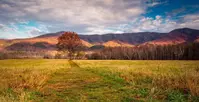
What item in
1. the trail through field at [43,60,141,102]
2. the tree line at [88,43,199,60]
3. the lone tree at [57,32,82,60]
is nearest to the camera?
the trail through field at [43,60,141,102]

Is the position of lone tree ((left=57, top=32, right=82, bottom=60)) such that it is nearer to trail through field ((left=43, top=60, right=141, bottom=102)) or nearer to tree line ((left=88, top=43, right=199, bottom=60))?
tree line ((left=88, top=43, right=199, bottom=60))

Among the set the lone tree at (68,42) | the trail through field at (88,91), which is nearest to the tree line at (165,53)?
the lone tree at (68,42)

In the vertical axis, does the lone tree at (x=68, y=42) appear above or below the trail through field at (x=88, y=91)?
A: above

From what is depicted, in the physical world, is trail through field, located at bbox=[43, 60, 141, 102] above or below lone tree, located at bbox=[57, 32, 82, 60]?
below

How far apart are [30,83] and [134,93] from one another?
7275 mm

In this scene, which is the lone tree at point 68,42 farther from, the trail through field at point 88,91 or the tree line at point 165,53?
the trail through field at point 88,91

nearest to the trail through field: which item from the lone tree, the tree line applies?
the lone tree

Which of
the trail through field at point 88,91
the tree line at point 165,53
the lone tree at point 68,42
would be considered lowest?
the tree line at point 165,53

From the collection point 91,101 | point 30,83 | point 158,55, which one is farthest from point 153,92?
point 158,55

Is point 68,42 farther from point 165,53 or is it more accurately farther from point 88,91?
point 88,91

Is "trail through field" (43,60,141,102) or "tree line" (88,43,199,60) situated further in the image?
"tree line" (88,43,199,60)

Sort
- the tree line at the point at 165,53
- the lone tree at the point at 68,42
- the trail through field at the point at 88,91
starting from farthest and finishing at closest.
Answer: the tree line at the point at 165,53 → the lone tree at the point at 68,42 → the trail through field at the point at 88,91

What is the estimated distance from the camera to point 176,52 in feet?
299

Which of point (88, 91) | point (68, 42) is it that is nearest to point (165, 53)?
point (68, 42)
